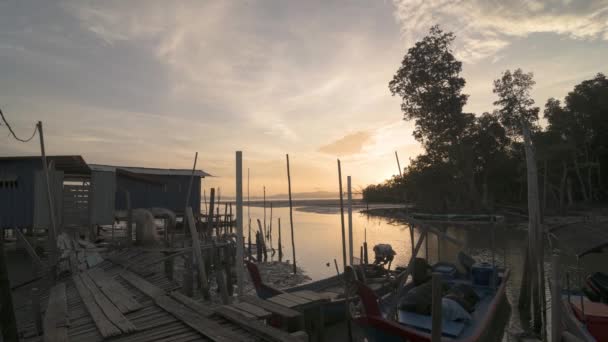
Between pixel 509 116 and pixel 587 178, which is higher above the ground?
pixel 509 116

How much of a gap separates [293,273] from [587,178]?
46663 mm

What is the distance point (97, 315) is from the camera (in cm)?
786

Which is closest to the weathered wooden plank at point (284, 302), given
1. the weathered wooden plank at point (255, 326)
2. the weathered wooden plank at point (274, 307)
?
the weathered wooden plank at point (274, 307)

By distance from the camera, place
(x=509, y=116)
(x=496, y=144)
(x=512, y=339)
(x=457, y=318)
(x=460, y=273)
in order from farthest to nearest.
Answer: (x=496, y=144) < (x=509, y=116) < (x=460, y=273) < (x=512, y=339) < (x=457, y=318)

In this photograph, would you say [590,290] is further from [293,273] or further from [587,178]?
[587,178]

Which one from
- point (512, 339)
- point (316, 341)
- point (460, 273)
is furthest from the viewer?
point (460, 273)

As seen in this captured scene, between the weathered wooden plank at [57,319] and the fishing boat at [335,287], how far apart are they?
562 cm

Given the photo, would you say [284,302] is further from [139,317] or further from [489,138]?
[489,138]

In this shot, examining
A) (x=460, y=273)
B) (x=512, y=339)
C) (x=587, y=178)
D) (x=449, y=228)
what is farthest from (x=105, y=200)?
(x=587, y=178)

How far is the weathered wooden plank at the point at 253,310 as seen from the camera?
747 cm

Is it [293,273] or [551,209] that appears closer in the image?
[293,273]

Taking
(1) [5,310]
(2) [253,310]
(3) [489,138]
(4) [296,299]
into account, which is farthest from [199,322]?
(3) [489,138]

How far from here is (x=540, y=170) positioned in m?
45.8

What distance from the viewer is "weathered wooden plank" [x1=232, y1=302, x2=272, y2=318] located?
7.47 metres
